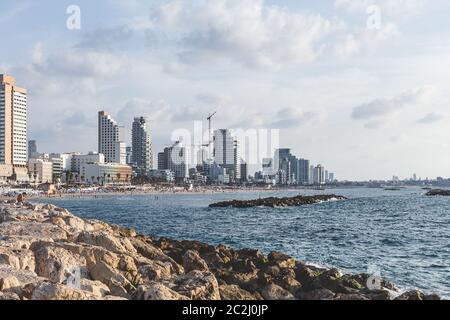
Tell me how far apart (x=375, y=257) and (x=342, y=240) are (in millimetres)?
8317

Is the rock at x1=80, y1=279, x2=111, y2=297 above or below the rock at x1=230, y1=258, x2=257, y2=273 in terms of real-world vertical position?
above

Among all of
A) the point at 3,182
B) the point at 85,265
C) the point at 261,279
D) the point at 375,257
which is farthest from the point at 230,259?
the point at 3,182

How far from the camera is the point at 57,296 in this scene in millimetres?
10742

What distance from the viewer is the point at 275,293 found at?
54.0 ft

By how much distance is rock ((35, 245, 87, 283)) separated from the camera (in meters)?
14.8

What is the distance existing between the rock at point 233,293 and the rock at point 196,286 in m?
1.23

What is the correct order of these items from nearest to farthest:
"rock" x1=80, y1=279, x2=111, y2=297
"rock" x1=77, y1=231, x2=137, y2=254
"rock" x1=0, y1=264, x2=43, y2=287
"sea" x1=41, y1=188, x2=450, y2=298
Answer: "rock" x1=0, y1=264, x2=43, y2=287 → "rock" x1=80, y1=279, x2=111, y2=297 → "rock" x1=77, y1=231, x2=137, y2=254 → "sea" x1=41, y1=188, x2=450, y2=298

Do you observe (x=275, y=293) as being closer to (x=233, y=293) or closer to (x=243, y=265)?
(x=233, y=293)

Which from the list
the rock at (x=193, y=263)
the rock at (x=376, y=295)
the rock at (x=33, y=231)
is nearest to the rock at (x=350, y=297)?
the rock at (x=376, y=295)

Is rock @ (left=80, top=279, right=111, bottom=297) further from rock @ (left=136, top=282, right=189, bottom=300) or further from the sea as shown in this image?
the sea

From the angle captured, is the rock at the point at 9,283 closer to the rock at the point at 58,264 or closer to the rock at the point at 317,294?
the rock at the point at 58,264

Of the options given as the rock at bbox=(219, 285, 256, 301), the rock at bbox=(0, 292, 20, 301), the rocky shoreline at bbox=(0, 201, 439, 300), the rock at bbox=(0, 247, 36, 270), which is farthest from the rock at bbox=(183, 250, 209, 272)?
the rock at bbox=(0, 292, 20, 301)

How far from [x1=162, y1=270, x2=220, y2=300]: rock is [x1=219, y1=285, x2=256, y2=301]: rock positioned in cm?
123
